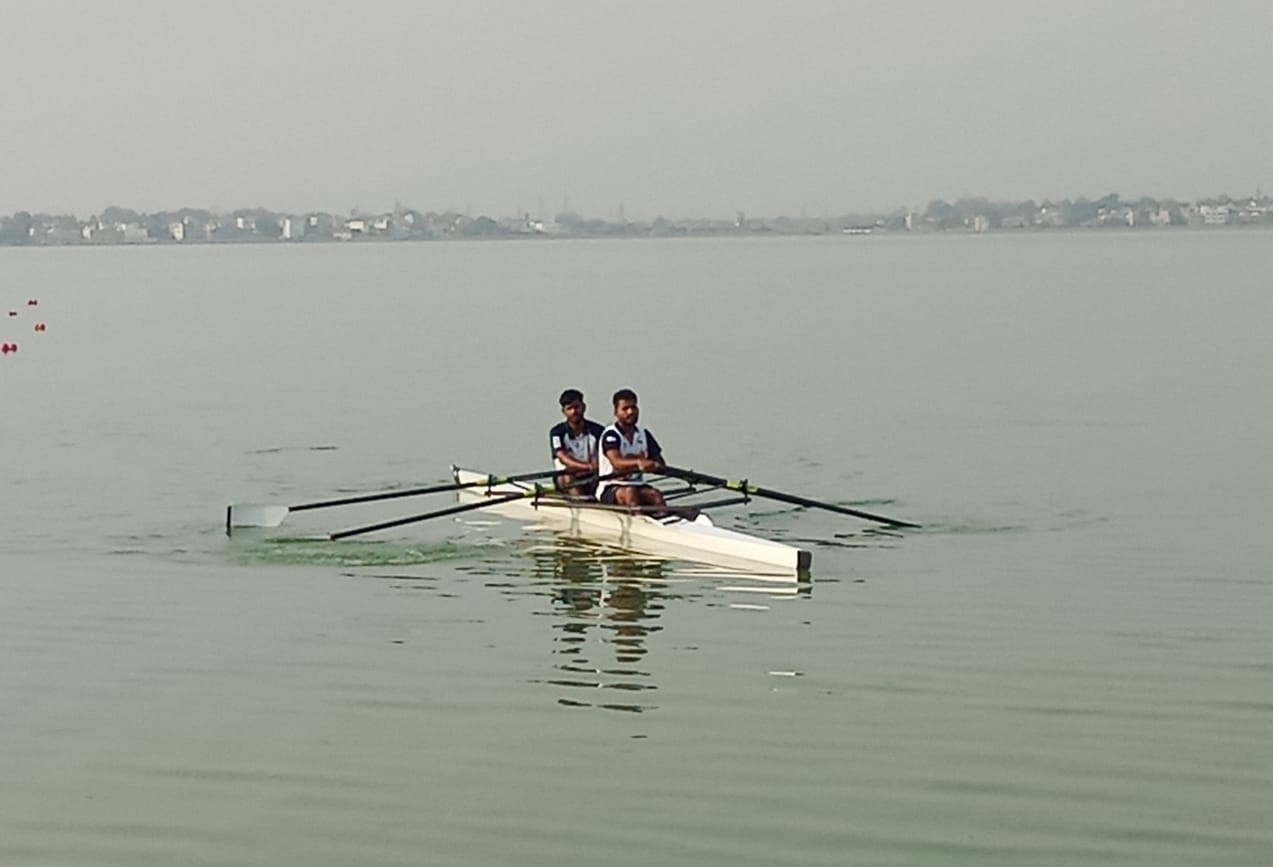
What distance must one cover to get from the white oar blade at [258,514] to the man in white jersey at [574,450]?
284 cm

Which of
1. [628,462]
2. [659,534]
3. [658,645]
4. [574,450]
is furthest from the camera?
[574,450]

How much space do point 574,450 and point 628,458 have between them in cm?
92

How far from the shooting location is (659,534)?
57.6ft

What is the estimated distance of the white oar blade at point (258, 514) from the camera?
63.6ft

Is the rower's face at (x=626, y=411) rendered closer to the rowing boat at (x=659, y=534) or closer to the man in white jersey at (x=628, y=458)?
the man in white jersey at (x=628, y=458)

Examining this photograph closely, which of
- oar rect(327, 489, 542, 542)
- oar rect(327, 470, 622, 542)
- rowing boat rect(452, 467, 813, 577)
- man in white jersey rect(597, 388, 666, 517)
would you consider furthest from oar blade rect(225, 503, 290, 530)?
man in white jersey rect(597, 388, 666, 517)

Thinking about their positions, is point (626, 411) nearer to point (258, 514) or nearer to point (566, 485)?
point (566, 485)

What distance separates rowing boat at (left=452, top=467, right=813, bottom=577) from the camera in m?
16.4

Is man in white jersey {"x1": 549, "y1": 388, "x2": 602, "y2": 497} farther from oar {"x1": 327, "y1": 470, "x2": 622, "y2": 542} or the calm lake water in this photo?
the calm lake water

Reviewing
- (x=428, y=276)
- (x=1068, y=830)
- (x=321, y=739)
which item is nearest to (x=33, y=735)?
(x=321, y=739)

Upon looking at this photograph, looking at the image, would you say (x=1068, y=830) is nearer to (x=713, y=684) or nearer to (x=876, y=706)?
(x=876, y=706)

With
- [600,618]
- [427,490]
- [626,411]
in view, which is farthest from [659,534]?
[427,490]

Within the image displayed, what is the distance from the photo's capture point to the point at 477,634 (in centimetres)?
1440

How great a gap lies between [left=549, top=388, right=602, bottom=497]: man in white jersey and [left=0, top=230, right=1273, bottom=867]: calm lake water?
60 cm
